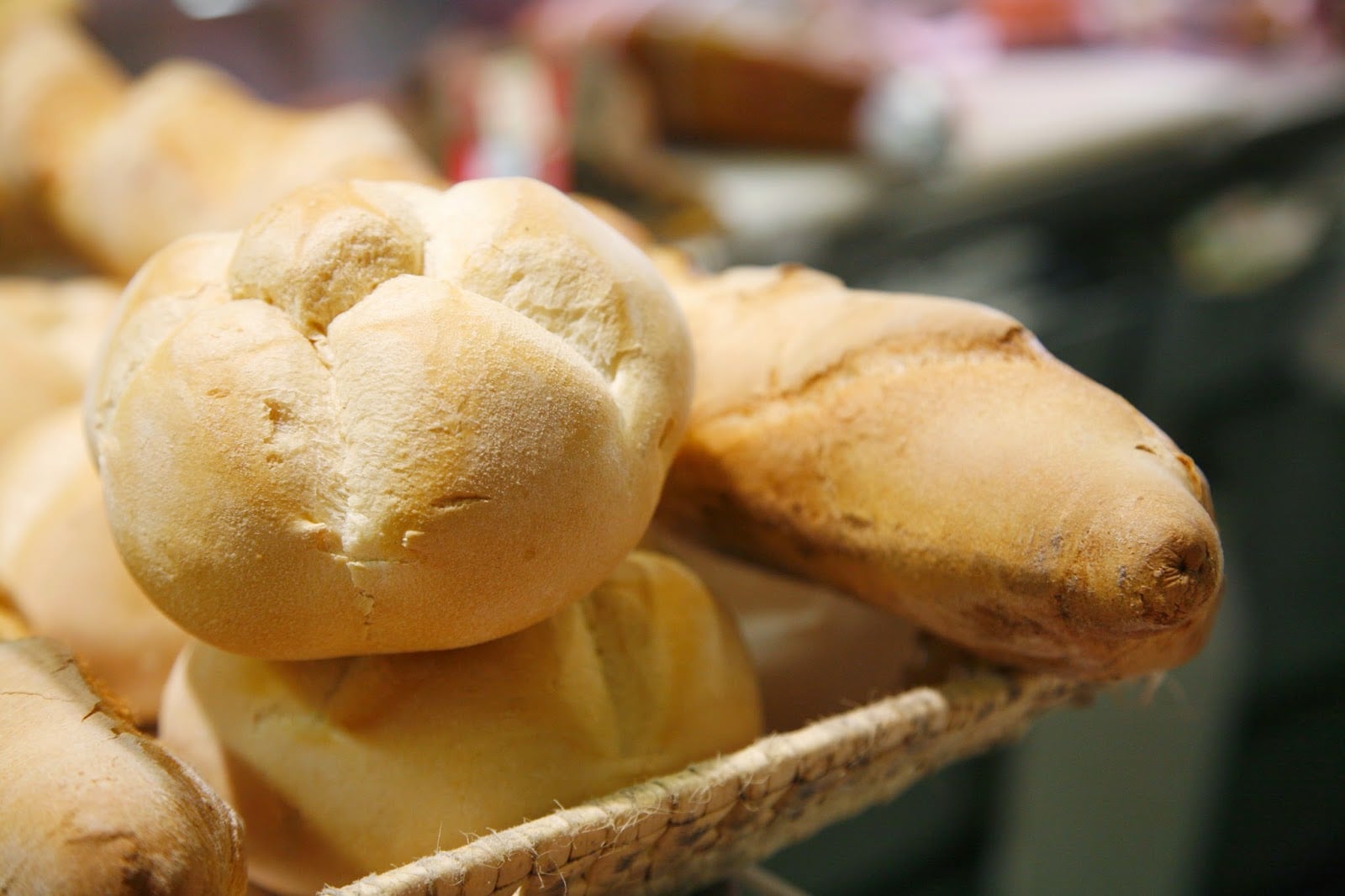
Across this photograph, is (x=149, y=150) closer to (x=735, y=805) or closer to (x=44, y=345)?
(x=44, y=345)

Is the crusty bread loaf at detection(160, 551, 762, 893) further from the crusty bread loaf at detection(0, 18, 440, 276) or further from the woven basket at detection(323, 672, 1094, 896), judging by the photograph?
the crusty bread loaf at detection(0, 18, 440, 276)

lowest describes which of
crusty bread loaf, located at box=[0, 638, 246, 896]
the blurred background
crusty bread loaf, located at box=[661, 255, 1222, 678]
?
the blurred background

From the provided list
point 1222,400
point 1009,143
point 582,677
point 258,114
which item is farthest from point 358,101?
point 1222,400

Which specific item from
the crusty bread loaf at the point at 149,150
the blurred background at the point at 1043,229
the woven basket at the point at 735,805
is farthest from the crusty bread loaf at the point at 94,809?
the blurred background at the point at 1043,229

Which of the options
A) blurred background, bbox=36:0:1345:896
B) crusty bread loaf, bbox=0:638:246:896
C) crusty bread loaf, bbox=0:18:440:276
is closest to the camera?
crusty bread loaf, bbox=0:638:246:896

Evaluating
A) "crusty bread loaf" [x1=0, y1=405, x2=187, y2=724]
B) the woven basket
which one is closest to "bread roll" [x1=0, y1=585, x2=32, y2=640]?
"crusty bread loaf" [x1=0, y1=405, x2=187, y2=724]

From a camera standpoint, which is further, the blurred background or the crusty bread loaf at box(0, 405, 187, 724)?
the blurred background

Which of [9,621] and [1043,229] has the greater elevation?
[9,621]

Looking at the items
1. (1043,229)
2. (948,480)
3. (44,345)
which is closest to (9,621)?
(44,345)

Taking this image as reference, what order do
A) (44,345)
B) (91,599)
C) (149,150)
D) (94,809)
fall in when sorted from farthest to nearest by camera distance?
(149,150), (44,345), (91,599), (94,809)
